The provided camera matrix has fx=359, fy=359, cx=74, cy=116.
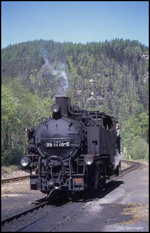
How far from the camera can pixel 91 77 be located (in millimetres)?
117250

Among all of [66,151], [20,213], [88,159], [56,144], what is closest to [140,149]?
[66,151]

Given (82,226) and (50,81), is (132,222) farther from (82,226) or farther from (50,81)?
(50,81)

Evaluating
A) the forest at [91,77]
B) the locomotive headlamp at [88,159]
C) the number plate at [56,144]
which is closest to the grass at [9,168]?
the number plate at [56,144]

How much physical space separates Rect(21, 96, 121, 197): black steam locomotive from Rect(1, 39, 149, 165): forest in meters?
34.7

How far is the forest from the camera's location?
265ft

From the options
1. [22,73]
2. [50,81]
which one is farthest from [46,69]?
[50,81]

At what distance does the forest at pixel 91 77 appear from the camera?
8087cm

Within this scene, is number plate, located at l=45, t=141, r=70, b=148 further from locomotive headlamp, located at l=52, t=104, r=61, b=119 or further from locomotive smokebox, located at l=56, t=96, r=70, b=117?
locomotive smokebox, located at l=56, t=96, r=70, b=117

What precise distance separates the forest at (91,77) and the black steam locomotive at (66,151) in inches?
1367

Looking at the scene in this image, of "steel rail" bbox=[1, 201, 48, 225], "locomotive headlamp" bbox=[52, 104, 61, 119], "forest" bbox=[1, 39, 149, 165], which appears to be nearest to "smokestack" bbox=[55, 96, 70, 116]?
"locomotive headlamp" bbox=[52, 104, 61, 119]

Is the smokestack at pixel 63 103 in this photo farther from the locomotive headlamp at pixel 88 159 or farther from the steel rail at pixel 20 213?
the steel rail at pixel 20 213

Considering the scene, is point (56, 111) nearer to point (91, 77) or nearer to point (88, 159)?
point (88, 159)

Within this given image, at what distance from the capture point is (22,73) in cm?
15938

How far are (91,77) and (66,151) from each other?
103325 mm
